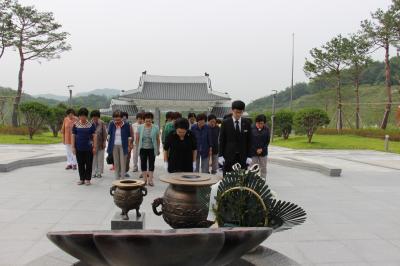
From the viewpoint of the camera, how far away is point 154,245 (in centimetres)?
148

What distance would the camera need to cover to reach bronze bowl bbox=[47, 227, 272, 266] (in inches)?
58.2

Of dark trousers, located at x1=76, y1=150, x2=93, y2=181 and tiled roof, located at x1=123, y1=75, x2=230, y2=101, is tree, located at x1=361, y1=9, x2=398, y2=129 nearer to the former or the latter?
tiled roof, located at x1=123, y1=75, x2=230, y2=101

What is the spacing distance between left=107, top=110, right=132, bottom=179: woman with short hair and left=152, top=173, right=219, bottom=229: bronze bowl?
4026 millimetres

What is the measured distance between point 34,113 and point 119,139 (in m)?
15.9

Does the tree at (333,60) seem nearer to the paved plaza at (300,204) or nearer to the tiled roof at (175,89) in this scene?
the tiled roof at (175,89)

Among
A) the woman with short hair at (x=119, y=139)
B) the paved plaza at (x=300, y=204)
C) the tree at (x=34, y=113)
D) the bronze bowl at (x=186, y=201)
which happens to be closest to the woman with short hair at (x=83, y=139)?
the woman with short hair at (x=119, y=139)

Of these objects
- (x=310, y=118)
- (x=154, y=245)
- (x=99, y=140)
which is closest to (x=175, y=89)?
(x=310, y=118)

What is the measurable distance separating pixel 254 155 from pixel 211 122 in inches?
44.1

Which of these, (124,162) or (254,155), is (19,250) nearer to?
(124,162)

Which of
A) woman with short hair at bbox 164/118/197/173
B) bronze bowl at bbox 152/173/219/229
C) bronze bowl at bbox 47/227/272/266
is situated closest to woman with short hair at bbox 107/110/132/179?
woman with short hair at bbox 164/118/197/173

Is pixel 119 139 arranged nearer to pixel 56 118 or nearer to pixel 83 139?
pixel 83 139

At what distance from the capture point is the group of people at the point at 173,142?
4.91m

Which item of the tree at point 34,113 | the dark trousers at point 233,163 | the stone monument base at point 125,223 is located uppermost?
the tree at point 34,113

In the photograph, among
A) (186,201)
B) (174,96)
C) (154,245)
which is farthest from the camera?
(174,96)
